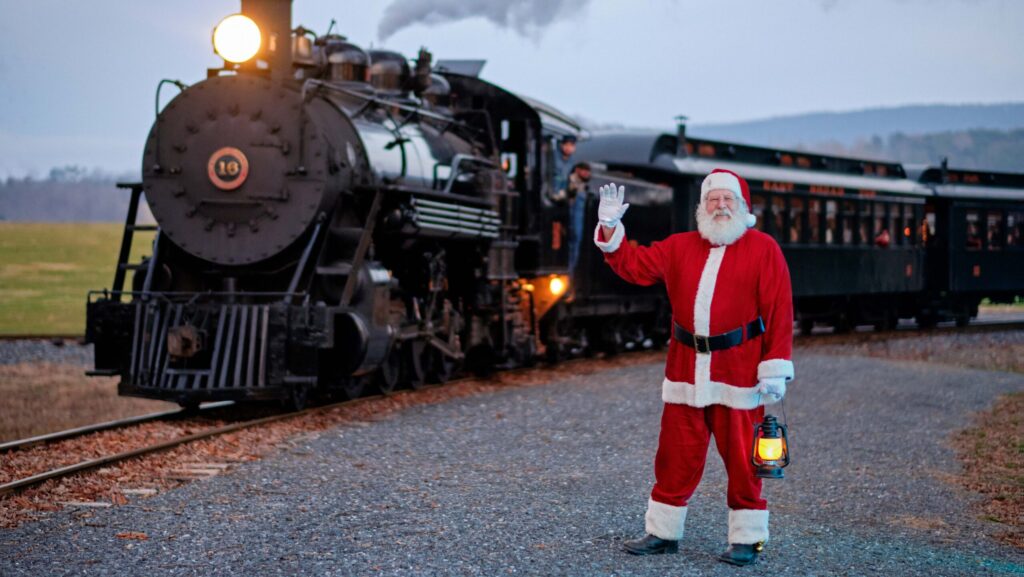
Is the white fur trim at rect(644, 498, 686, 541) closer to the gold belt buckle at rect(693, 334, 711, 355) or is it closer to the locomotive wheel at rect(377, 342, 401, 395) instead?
the gold belt buckle at rect(693, 334, 711, 355)

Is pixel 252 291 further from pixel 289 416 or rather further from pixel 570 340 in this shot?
pixel 570 340

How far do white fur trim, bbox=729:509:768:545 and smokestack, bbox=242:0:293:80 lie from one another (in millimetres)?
6653

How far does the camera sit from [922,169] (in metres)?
25.2

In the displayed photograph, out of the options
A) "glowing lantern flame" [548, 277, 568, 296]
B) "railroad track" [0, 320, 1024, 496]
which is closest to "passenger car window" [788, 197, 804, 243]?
"glowing lantern flame" [548, 277, 568, 296]

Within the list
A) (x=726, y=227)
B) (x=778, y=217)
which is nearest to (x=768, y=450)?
(x=726, y=227)

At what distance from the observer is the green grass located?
836 inches

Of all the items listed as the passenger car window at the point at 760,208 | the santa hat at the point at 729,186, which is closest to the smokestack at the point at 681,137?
the passenger car window at the point at 760,208

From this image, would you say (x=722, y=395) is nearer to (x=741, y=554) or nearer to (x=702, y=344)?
(x=702, y=344)

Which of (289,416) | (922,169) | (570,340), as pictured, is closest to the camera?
(289,416)

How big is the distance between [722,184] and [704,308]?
23.6 inches

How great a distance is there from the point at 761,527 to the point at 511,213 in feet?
27.8

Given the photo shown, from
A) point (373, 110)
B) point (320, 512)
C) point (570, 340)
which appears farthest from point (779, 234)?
point (320, 512)

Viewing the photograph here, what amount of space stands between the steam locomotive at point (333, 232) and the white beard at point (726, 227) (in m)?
4.79

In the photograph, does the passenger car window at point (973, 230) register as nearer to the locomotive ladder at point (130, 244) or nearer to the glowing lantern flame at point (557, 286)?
the glowing lantern flame at point (557, 286)
